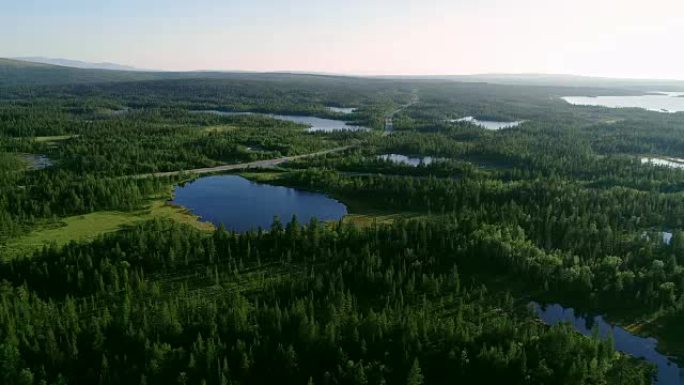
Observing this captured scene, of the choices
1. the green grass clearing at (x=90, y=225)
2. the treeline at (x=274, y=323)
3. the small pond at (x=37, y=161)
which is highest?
the treeline at (x=274, y=323)

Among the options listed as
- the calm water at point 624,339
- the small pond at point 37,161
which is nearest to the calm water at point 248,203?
the small pond at point 37,161

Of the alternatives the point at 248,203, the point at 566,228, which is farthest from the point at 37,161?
the point at 566,228

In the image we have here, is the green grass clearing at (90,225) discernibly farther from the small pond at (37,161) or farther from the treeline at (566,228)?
the small pond at (37,161)

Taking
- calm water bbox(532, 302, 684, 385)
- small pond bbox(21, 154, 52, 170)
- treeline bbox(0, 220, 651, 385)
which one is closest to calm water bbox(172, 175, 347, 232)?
treeline bbox(0, 220, 651, 385)

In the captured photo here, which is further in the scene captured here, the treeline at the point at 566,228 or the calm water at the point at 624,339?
the treeline at the point at 566,228

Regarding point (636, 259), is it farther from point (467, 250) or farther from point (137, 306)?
point (137, 306)

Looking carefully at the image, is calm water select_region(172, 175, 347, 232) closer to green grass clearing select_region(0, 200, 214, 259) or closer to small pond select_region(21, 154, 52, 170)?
green grass clearing select_region(0, 200, 214, 259)
